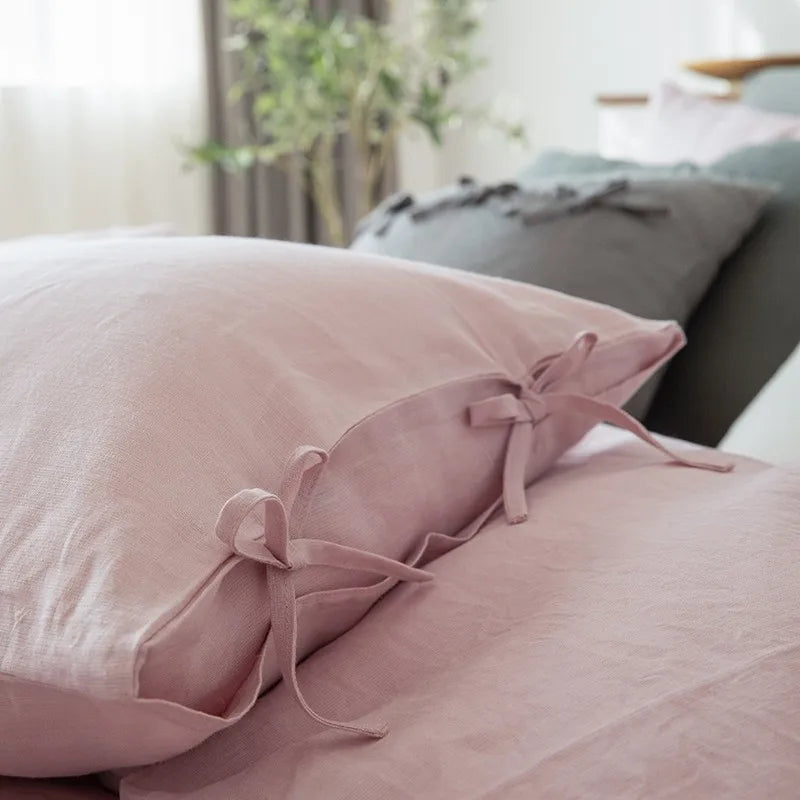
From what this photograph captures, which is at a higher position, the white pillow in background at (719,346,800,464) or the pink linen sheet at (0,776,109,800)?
the white pillow in background at (719,346,800,464)

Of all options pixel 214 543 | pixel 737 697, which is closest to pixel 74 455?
pixel 214 543

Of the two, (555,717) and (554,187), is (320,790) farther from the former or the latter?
(554,187)

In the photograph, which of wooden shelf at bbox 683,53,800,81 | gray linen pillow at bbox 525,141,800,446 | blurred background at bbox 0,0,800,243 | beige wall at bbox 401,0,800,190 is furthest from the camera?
blurred background at bbox 0,0,800,243

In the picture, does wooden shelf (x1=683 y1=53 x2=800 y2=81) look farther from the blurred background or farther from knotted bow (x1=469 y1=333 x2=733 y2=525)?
knotted bow (x1=469 y1=333 x2=733 y2=525)

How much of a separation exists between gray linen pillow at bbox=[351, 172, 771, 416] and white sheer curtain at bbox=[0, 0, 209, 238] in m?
1.85

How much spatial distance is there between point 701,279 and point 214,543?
840mm

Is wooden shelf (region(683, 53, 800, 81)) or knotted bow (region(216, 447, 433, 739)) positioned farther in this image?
wooden shelf (region(683, 53, 800, 81))

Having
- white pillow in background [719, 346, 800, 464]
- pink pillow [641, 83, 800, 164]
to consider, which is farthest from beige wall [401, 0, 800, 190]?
white pillow in background [719, 346, 800, 464]

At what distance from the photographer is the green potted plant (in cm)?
291

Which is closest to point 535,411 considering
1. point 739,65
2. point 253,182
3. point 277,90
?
point 739,65

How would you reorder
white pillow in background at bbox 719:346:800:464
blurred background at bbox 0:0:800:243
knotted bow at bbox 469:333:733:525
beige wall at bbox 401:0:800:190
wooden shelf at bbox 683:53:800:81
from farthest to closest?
blurred background at bbox 0:0:800:243 < beige wall at bbox 401:0:800:190 < wooden shelf at bbox 683:53:800:81 < white pillow in background at bbox 719:346:800:464 < knotted bow at bbox 469:333:733:525

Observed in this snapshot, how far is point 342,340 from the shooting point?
67 centimetres

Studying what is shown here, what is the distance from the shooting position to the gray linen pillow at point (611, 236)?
122 cm

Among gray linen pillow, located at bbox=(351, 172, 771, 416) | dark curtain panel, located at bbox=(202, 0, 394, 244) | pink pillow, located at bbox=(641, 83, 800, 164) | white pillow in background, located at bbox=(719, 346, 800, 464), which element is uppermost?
pink pillow, located at bbox=(641, 83, 800, 164)
